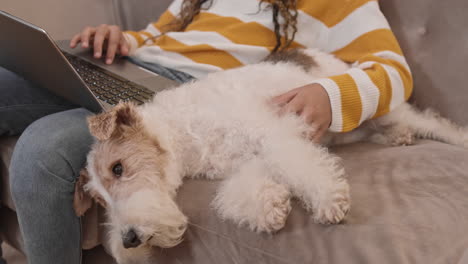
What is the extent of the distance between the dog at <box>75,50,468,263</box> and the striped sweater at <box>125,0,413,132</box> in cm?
18

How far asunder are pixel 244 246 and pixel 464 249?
0.50 meters

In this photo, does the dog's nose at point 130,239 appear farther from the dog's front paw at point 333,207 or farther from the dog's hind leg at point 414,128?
the dog's hind leg at point 414,128

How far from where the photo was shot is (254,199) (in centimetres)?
103

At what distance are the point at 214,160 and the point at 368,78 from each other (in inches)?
24.8

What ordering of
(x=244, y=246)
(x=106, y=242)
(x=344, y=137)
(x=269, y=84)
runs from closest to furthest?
Answer: (x=244, y=246), (x=106, y=242), (x=269, y=84), (x=344, y=137)

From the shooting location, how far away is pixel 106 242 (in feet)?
4.02

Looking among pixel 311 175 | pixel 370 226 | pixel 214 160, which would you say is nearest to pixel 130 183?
pixel 214 160

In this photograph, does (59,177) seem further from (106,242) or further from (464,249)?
(464,249)

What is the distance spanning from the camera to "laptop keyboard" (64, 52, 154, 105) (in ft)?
4.79

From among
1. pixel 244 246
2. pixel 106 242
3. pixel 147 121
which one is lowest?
pixel 106 242

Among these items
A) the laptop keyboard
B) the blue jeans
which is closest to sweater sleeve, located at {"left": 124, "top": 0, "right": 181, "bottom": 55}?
the laptop keyboard

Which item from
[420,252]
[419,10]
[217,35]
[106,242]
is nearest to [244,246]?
[420,252]

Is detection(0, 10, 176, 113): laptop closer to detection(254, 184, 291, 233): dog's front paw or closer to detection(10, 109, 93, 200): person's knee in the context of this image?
detection(10, 109, 93, 200): person's knee

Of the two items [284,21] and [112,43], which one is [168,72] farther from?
[284,21]
